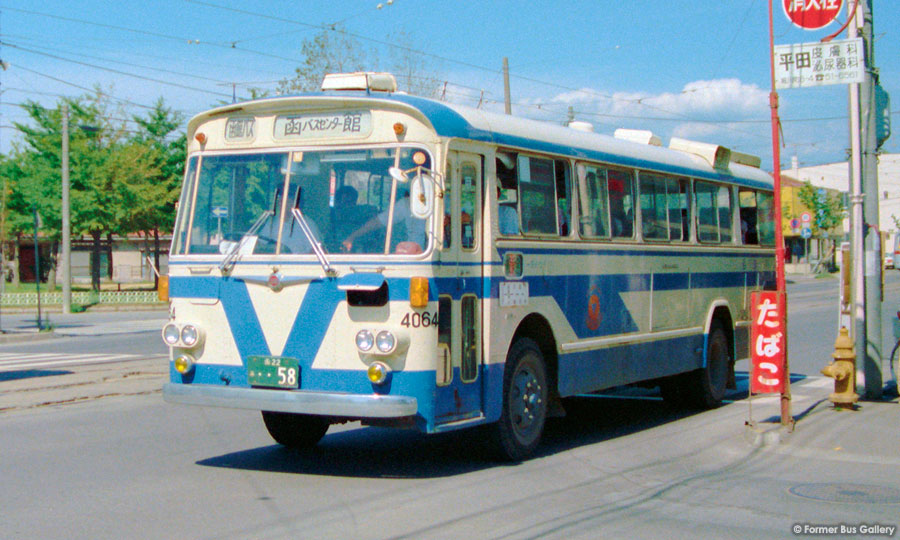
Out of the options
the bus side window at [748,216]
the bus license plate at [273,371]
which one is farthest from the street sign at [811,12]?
the bus license plate at [273,371]

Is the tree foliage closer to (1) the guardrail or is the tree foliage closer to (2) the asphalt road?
(1) the guardrail

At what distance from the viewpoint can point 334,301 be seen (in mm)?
7668

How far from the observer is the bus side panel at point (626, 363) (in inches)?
373

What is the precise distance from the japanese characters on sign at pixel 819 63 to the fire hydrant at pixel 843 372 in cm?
278

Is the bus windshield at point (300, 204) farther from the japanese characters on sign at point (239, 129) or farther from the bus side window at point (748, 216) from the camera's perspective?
the bus side window at point (748, 216)

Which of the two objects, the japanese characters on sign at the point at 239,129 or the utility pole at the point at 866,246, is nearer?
the japanese characters on sign at the point at 239,129

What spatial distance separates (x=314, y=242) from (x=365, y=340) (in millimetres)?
918

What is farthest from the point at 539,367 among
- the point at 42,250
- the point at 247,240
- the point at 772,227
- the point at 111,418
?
the point at 42,250

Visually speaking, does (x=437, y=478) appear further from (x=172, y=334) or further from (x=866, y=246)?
(x=866, y=246)

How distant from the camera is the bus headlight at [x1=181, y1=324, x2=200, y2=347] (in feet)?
26.9

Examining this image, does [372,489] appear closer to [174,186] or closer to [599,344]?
[599,344]

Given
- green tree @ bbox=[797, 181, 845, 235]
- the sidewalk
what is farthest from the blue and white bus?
green tree @ bbox=[797, 181, 845, 235]

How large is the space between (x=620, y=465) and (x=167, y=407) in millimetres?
6042

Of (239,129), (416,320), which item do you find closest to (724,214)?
(416,320)
